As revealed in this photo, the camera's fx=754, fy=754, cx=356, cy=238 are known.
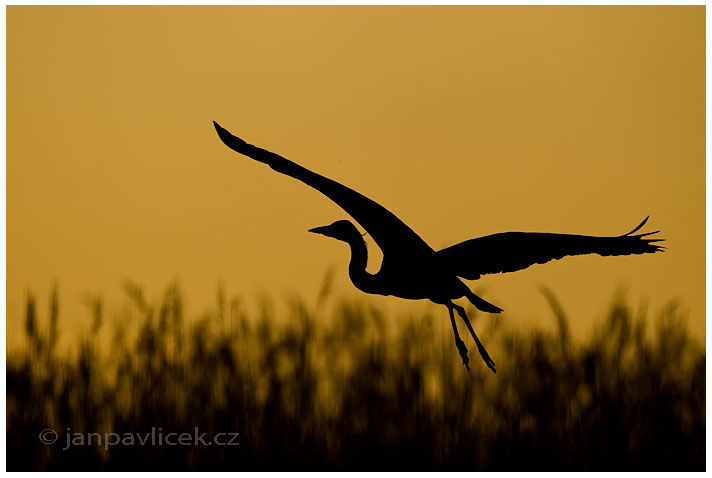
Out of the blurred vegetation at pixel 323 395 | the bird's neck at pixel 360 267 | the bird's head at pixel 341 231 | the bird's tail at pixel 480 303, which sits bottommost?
Answer: the blurred vegetation at pixel 323 395

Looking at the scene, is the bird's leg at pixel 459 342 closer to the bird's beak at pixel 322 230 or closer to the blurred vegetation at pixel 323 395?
the blurred vegetation at pixel 323 395

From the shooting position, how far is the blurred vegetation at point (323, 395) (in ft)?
6.99

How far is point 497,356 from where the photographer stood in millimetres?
2160

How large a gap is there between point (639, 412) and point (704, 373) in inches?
9.1

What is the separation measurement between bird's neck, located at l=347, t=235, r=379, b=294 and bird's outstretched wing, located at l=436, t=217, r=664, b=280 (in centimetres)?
21

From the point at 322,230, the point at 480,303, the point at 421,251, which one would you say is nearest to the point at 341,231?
the point at 322,230

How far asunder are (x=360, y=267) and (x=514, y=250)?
0.43 meters

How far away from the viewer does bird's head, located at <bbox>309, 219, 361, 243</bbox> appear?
2115mm

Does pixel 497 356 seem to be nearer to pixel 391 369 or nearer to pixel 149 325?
pixel 391 369

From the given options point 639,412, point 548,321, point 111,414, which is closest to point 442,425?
point 548,321

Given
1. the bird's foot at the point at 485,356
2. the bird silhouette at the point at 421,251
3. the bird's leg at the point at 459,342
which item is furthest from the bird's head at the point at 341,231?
the bird's foot at the point at 485,356

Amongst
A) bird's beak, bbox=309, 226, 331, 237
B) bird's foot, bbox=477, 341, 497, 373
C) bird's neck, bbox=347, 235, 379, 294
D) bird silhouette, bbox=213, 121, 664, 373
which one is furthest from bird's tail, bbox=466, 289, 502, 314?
bird's beak, bbox=309, 226, 331, 237

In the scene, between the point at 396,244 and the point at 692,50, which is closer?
the point at 396,244

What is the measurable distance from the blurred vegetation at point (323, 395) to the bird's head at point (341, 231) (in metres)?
0.19
